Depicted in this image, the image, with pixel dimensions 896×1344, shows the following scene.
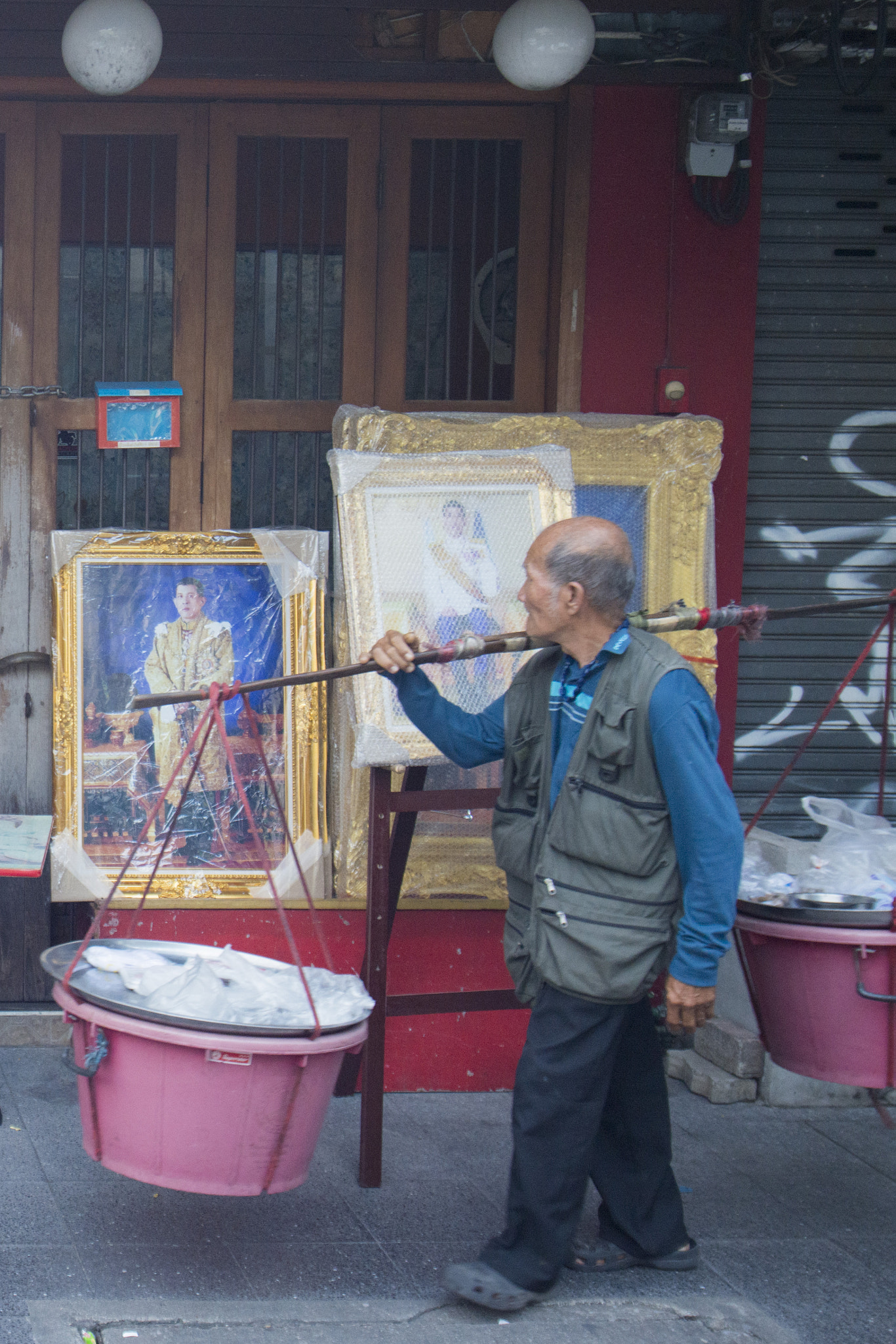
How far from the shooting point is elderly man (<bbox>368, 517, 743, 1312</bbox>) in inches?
114

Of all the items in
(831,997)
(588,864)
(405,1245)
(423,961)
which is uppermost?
(588,864)

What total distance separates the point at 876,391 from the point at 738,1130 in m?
2.66

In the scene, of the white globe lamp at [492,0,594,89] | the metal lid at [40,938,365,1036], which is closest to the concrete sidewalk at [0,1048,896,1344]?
the metal lid at [40,938,365,1036]

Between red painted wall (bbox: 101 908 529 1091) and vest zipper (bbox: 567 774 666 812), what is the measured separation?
1482 mm

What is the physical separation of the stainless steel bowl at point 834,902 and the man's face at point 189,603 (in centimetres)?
216

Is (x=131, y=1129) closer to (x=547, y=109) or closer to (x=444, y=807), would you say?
(x=444, y=807)

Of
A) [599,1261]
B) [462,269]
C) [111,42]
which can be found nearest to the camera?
[599,1261]

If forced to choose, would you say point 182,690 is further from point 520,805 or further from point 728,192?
point 728,192

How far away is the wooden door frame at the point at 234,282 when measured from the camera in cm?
439

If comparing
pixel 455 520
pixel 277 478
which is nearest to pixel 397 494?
pixel 455 520

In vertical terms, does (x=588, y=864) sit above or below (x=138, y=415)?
below

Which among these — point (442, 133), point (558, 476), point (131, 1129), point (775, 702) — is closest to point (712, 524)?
point (558, 476)

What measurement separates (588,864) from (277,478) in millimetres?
2124

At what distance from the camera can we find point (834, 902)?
3141 mm
